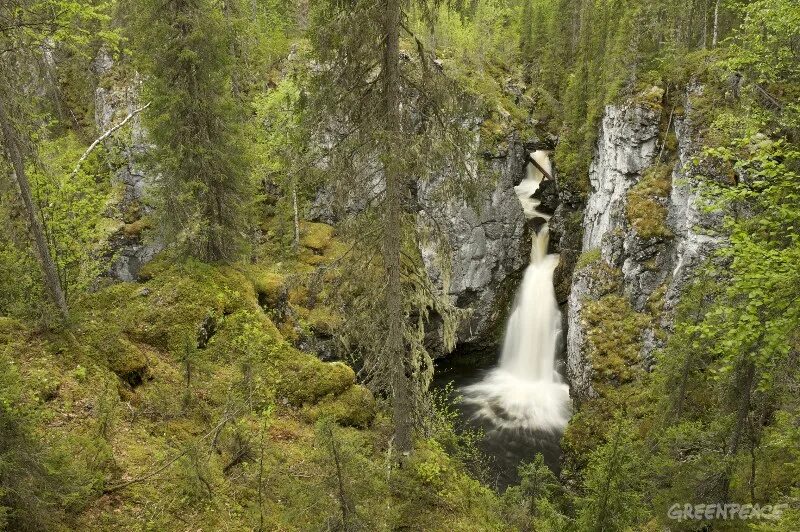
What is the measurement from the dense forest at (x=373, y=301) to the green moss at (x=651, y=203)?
12cm

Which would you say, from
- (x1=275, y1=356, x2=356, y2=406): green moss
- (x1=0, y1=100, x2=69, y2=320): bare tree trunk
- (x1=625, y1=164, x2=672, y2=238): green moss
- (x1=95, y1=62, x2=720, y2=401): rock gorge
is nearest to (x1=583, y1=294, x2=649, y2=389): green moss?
(x1=95, y1=62, x2=720, y2=401): rock gorge

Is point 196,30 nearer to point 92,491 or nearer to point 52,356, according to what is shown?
point 52,356

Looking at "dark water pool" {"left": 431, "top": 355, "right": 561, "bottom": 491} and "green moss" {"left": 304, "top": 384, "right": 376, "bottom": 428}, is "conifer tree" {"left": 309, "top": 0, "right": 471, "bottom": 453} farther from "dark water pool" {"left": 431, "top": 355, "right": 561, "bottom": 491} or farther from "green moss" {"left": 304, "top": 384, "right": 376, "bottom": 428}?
"dark water pool" {"left": 431, "top": 355, "right": 561, "bottom": 491}

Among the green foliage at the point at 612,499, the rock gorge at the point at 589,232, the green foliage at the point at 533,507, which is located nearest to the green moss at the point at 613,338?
the rock gorge at the point at 589,232

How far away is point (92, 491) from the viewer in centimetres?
600

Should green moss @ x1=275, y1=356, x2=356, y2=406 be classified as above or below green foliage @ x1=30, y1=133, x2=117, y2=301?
below

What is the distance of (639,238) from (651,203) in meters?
1.83

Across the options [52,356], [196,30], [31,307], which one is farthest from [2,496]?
[196,30]

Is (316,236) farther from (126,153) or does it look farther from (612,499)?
(612,499)

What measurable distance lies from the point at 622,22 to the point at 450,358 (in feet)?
66.1

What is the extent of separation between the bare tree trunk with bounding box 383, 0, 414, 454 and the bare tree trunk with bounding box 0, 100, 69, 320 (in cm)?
545

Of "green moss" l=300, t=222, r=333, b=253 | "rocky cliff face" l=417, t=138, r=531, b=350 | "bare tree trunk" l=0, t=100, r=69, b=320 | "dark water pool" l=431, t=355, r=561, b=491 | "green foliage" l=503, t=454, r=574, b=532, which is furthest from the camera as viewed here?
"rocky cliff face" l=417, t=138, r=531, b=350

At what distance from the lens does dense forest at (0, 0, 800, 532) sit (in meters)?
6.67

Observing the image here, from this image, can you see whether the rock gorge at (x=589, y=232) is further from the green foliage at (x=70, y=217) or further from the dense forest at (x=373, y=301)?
the green foliage at (x=70, y=217)
